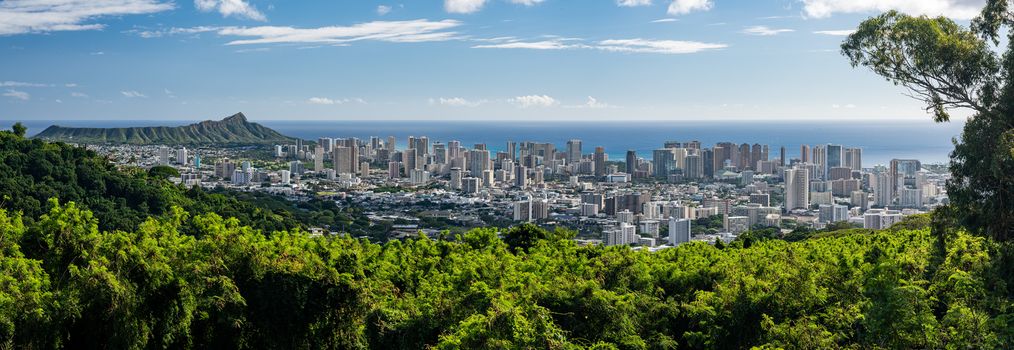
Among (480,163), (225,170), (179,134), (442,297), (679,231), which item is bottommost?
(679,231)

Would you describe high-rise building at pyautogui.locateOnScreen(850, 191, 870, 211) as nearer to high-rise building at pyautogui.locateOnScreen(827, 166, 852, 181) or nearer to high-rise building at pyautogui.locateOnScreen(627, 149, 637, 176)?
high-rise building at pyautogui.locateOnScreen(827, 166, 852, 181)

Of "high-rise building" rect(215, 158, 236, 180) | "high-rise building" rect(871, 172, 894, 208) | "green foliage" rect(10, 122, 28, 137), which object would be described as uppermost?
"green foliage" rect(10, 122, 28, 137)

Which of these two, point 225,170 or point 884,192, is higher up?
point 225,170

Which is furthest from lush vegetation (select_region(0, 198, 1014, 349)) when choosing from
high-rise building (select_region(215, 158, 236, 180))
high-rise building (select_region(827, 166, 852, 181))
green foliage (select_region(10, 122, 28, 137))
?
high-rise building (select_region(827, 166, 852, 181))

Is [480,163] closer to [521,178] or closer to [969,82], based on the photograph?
[521,178]

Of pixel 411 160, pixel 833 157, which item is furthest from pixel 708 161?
pixel 411 160

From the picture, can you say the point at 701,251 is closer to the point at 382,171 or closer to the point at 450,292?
the point at 450,292

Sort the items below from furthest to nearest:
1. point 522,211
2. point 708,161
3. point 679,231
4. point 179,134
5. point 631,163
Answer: point 179,134 < point 631,163 < point 708,161 < point 522,211 < point 679,231
